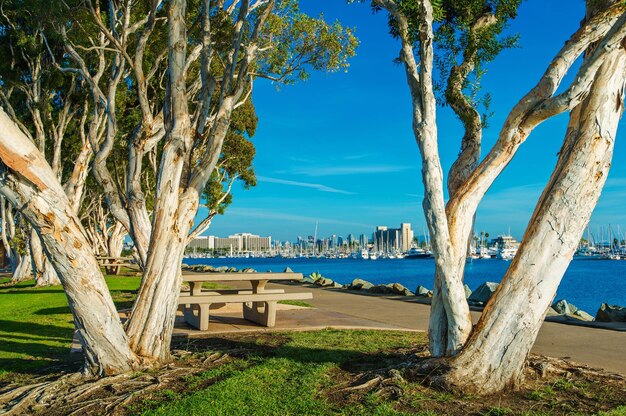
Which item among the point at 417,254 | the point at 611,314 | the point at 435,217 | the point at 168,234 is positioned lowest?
the point at 611,314

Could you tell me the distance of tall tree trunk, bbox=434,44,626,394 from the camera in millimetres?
5352

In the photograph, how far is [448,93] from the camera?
681 cm

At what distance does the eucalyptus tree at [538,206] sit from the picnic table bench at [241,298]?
13.8 feet

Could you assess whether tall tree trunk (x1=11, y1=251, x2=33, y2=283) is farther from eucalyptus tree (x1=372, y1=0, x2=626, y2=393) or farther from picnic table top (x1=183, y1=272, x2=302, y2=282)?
eucalyptus tree (x1=372, y1=0, x2=626, y2=393)

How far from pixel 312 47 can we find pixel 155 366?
1006cm

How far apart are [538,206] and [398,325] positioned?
501 centimetres

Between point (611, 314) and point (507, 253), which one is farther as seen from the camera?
point (507, 253)

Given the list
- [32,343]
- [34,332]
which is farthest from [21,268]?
[32,343]

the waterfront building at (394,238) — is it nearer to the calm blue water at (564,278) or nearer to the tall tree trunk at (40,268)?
the calm blue water at (564,278)

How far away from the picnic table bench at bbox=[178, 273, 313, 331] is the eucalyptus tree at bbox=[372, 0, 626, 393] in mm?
4217

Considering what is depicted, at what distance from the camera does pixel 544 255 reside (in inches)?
213

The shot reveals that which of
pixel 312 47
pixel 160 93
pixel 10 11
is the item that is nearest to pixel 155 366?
pixel 312 47

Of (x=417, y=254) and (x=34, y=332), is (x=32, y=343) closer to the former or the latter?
(x=34, y=332)

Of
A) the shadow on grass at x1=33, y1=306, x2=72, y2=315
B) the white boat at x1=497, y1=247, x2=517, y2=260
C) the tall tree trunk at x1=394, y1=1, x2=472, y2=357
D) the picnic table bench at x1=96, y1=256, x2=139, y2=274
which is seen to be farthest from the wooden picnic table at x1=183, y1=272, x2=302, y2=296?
the white boat at x1=497, y1=247, x2=517, y2=260
